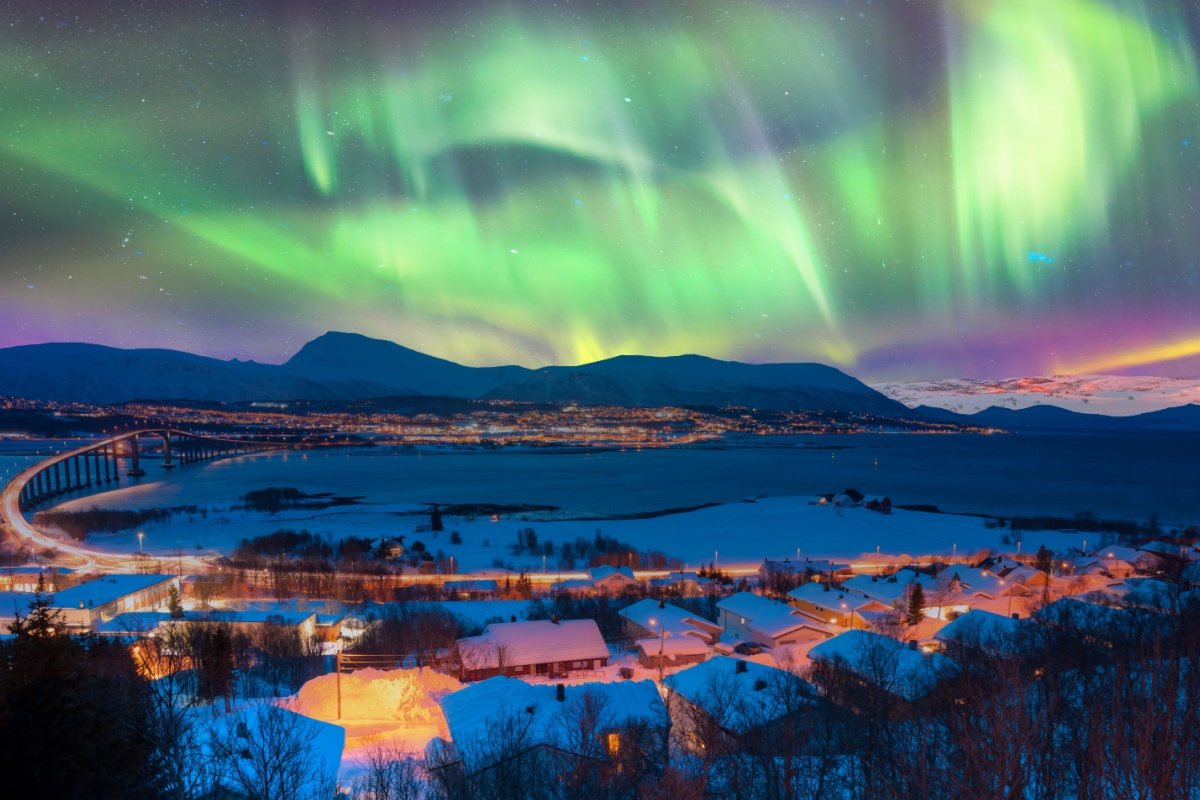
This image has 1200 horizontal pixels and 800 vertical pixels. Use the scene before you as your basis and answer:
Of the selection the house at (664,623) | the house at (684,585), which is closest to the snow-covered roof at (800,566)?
the house at (684,585)

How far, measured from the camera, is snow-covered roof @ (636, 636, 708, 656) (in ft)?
47.9

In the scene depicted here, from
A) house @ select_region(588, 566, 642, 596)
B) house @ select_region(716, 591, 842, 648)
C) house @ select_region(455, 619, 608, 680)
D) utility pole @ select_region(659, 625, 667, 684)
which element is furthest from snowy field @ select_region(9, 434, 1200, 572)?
house @ select_region(455, 619, 608, 680)

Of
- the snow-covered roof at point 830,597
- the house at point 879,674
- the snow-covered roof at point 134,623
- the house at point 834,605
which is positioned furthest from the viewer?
the snow-covered roof at point 830,597

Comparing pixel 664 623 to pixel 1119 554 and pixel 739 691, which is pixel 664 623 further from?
pixel 1119 554

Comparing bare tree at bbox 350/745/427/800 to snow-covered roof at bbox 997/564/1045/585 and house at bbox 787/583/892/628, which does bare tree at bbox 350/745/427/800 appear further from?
snow-covered roof at bbox 997/564/1045/585

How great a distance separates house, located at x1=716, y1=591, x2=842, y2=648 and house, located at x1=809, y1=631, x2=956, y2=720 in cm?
262

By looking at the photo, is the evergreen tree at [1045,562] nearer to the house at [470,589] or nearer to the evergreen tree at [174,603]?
the house at [470,589]

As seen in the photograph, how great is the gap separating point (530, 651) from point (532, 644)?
9.6 inches

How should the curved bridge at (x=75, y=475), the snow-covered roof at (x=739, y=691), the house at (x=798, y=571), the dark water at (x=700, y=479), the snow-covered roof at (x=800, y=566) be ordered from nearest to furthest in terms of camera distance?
the snow-covered roof at (x=739, y=691)
the house at (x=798, y=571)
the snow-covered roof at (x=800, y=566)
the curved bridge at (x=75, y=475)
the dark water at (x=700, y=479)

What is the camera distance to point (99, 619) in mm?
16938

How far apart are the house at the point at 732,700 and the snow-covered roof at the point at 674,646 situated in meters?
2.67

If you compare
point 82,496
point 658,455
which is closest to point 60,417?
point 82,496

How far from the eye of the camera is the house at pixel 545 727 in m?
7.98

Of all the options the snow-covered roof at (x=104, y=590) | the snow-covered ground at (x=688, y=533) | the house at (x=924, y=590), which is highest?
A: the snow-covered roof at (x=104, y=590)
